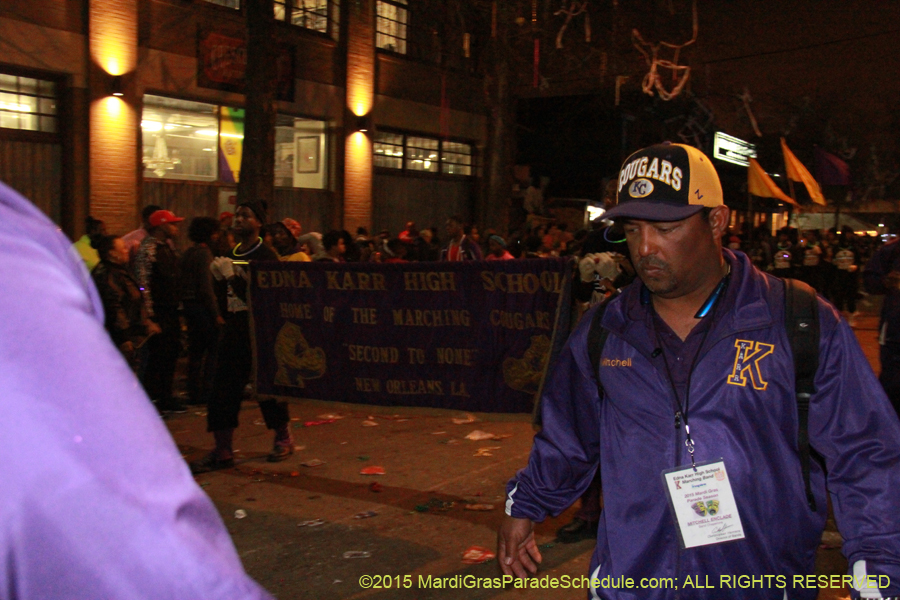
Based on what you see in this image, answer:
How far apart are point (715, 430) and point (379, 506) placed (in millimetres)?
4205

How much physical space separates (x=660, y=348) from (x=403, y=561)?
3.18 m

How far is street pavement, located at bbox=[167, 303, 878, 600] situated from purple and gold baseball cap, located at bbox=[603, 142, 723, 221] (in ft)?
7.09

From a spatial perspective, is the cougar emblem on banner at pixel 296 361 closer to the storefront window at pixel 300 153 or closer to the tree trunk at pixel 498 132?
the tree trunk at pixel 498 132

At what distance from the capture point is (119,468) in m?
0.66

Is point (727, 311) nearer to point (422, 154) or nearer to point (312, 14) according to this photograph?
point (312, 14)

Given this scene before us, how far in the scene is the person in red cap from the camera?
30.5 ft

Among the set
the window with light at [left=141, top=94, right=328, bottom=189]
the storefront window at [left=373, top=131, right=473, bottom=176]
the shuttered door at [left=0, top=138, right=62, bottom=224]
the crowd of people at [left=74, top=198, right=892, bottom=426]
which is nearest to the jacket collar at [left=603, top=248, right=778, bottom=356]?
the crowd of people at [left=74, top=198, right=892, bottom=426]

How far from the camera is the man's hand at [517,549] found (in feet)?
8.63

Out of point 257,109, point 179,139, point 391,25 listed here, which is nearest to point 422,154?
point 391,25

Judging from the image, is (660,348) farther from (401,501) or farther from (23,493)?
(401,501)

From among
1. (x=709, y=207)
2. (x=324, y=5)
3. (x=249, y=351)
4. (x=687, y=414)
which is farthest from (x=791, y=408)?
(x=324, y=5)

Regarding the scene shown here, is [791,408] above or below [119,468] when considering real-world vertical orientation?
below

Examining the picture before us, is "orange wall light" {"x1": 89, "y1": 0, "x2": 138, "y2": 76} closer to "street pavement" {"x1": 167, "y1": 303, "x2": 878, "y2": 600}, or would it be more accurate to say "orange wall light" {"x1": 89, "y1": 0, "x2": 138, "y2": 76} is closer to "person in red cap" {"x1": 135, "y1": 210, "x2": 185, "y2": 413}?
"person in red cap" {"x1": 135, "y1": 210, "x2": 185, "y2": 413}

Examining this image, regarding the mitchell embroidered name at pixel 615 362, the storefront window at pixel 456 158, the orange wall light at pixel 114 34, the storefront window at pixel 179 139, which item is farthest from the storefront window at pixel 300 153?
the mitchell embroidered name at pixel 615 362
